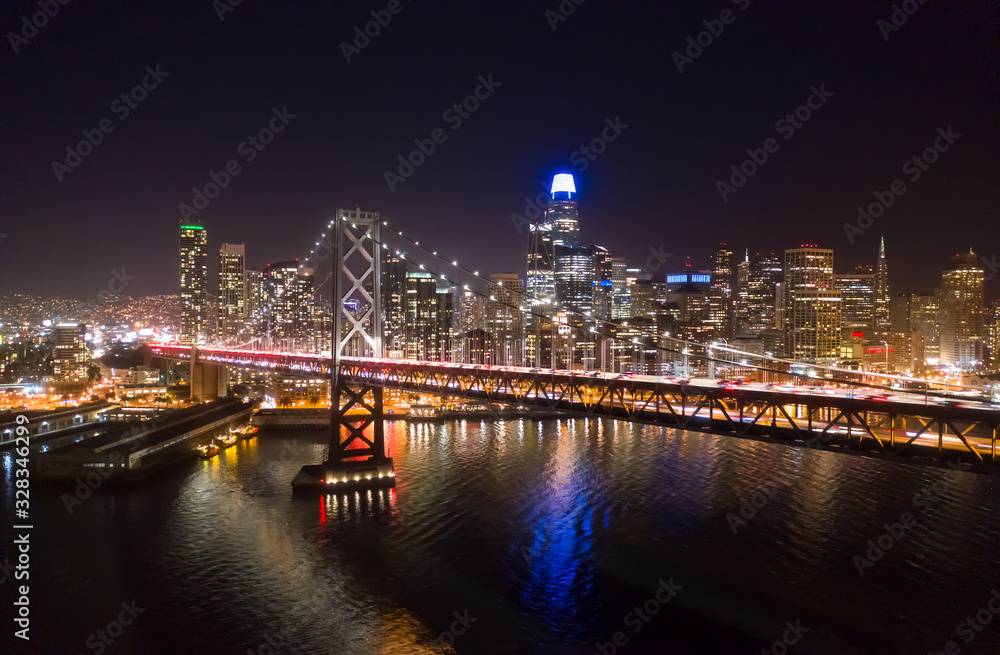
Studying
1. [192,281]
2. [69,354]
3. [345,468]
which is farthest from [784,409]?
[192,281]

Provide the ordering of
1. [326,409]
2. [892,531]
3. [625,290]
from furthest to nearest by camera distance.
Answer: [625,290], [326,409], [892,531]

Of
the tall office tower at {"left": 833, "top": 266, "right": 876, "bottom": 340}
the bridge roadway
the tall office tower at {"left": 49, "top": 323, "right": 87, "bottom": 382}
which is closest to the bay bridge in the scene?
the bridge roadway

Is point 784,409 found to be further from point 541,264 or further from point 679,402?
point 541,264

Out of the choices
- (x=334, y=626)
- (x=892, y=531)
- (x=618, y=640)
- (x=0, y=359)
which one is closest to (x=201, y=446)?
(x=334, y=626)

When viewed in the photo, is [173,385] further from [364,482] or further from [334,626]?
[334,626]

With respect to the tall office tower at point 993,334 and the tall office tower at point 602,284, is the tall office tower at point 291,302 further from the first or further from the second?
the tall office tower at point 993,334

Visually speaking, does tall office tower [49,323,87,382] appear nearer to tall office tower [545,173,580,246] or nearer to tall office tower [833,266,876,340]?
tall office tower [545,173,580,246]
